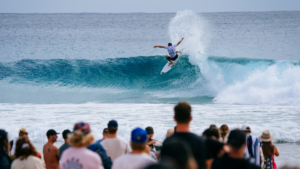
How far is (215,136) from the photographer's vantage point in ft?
10.6

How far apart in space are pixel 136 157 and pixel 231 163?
777mm

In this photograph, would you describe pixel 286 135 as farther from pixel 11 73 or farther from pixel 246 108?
pixel 11 73

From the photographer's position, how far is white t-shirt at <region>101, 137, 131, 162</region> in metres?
3.61

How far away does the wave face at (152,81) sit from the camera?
53.2ft

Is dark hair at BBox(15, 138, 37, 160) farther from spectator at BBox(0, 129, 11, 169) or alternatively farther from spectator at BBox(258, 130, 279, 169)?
spectator at BBox(258, 130, 279, 169)

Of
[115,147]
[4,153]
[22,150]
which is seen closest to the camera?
[22,150]

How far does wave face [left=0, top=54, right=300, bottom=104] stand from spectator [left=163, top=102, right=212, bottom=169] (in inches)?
493

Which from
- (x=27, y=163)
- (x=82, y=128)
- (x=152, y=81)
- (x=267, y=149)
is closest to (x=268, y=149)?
(x=267, y=149)

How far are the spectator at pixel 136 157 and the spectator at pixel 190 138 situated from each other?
22cm

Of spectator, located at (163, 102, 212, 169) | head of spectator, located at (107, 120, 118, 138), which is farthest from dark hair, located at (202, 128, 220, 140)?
head of spectator, located at (107, 120, 118, 138)

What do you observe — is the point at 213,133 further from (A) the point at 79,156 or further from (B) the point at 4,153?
(B) the point at 4,153

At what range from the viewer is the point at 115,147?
3627 mm

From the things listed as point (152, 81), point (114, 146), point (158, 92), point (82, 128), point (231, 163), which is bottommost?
point (231, 163)

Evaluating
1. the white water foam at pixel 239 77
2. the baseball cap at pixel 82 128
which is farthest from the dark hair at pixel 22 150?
the white water foam at pixel 239 77
